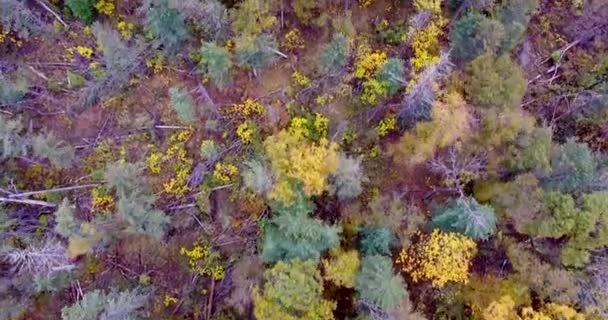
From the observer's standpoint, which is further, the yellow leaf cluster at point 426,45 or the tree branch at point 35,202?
the yellow leaf cluster at point 426,45

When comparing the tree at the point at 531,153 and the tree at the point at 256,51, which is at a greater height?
the tree at the point at 256,51

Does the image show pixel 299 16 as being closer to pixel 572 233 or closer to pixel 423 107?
pixel 423 107

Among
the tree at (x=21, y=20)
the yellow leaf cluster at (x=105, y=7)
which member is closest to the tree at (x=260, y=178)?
the yellow leaf cluster at (x=105, y=7)

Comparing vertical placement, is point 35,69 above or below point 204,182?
above

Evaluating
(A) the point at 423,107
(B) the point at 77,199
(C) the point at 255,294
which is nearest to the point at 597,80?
(A) the point at 423,107

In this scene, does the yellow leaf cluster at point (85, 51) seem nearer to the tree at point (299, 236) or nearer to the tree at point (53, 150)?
the tree at point (53, 150)
